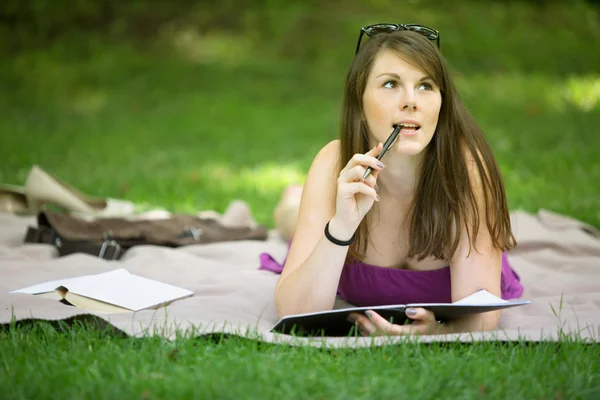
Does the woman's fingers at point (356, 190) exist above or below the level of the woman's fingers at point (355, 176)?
below

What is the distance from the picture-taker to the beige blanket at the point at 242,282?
2789mm

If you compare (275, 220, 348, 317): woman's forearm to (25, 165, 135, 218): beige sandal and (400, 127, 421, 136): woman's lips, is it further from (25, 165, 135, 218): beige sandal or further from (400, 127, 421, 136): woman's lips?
(25, 165, 135, 218): beige sandal

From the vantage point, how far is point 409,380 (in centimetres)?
230

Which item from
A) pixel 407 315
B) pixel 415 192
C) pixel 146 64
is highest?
pixel 146 64

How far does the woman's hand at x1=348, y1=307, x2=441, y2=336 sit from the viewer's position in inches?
107

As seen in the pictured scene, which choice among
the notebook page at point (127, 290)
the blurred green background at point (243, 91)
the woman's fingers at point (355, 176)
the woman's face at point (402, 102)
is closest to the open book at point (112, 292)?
the notebook page at point (127, 290)

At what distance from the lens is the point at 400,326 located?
2.74m

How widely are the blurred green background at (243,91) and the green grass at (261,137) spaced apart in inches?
1.3

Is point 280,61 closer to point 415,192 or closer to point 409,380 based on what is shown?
point 415,192

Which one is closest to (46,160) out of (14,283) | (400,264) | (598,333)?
(14,283)

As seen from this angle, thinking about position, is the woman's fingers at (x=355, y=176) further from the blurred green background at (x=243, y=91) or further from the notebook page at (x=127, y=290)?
the blurred green background at (x=243, y=91)

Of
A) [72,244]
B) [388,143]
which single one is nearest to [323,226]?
[388,143]

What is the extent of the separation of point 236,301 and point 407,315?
32.6 inches

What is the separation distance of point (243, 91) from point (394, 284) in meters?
8.19
